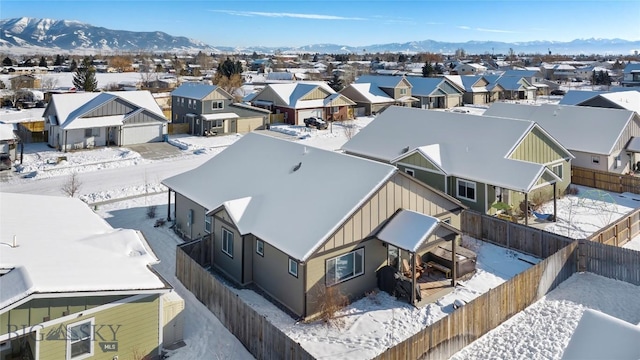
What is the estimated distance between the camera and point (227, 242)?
19625 millimetres

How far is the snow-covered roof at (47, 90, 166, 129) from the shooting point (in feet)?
144

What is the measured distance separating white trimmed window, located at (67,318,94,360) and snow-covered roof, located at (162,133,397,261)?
21.3 ft

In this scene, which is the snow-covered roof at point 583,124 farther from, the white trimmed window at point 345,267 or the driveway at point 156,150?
the driveway at point 156,150

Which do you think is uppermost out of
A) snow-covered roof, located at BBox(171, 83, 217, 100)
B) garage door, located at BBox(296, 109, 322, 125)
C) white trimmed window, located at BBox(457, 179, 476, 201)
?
snow-covered roof, located at BBox(171, 83, 217, 100)

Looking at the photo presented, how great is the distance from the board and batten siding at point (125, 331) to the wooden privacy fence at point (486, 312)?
263 inches

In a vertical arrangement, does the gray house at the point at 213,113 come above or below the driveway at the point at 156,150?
above

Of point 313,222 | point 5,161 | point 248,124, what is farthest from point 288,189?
point 248,124

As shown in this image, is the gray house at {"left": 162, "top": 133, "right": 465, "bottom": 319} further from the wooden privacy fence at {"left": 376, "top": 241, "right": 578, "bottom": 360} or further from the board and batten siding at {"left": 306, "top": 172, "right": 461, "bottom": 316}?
the wooden privacy fence at {"left": 376, "top": 241, "right": 578, "bottom": 360}

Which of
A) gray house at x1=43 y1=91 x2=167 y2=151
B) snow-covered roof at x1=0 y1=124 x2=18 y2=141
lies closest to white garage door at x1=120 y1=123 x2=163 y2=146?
gray house at x1=43 y1=91 x2=167 y2=151

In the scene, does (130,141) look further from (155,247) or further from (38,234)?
(38,234)

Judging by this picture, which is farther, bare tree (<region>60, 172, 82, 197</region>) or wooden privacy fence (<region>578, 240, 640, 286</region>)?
bare tree (<region>60, 172, 82, 197</region>)

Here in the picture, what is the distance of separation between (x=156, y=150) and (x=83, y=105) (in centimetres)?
929

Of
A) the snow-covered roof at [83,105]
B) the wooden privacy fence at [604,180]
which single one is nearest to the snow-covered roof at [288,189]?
the wooden privacy fence at [604,180]

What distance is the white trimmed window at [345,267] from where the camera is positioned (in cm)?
1692
